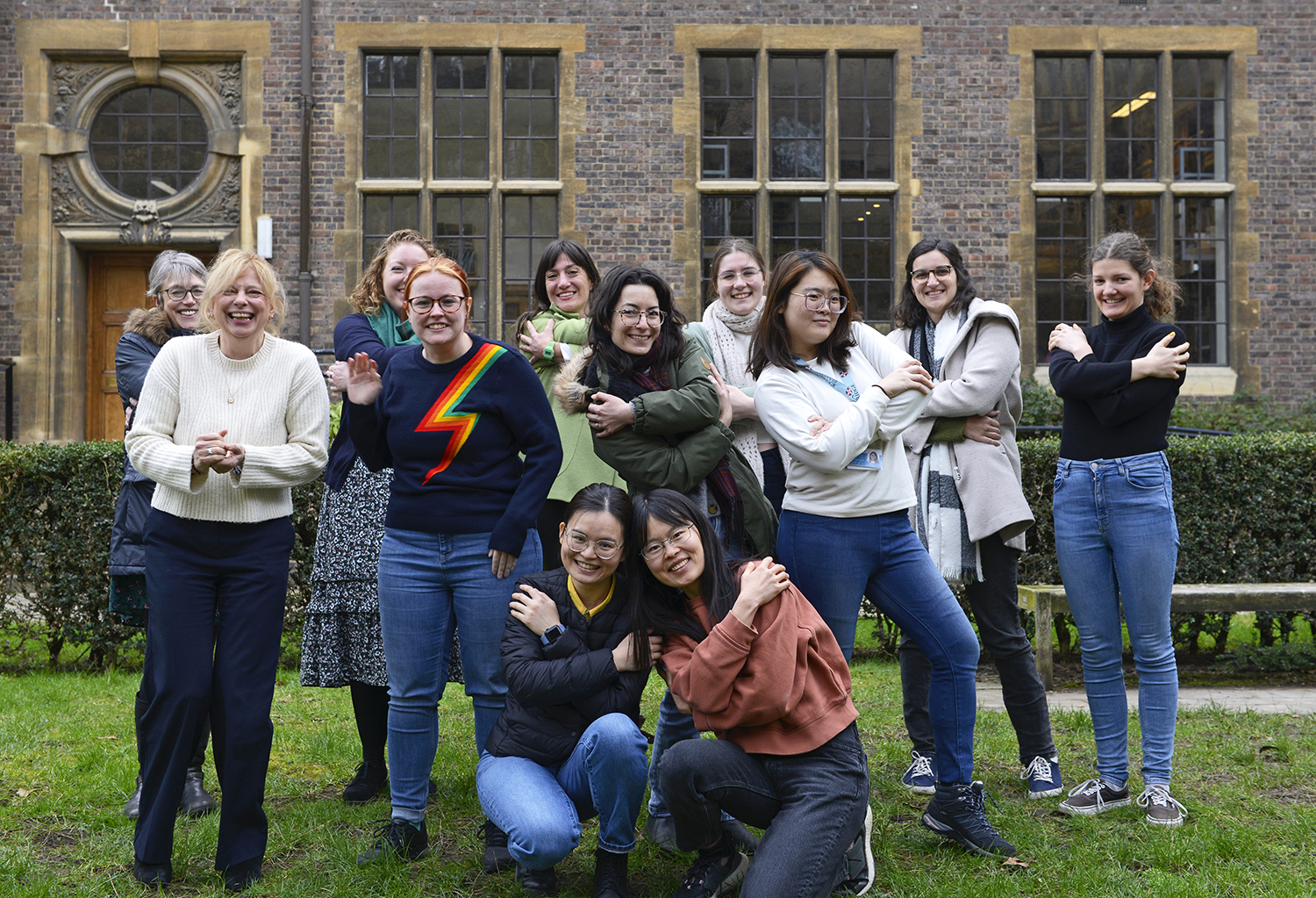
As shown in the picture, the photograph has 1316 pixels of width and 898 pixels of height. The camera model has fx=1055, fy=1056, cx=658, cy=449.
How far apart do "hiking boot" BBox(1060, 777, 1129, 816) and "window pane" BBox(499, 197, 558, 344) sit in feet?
29.1

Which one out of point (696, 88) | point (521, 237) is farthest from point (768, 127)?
point (521, 237)

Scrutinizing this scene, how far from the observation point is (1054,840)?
11.4ft

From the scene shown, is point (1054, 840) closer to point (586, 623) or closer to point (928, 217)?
point (586, 623)

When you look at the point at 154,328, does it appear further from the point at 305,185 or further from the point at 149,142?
the point at 149,142

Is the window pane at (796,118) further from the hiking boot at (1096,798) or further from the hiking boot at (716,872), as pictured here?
the hiking boot at (716,872)

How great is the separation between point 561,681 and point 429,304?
122 cm

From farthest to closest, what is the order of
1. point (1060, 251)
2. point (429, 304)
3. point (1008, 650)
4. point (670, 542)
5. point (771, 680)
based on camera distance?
point (1060, 251)
point (1008, 650)
point (429, 304)
point (670, 542)
point (771, 680)

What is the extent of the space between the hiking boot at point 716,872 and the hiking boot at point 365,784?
1.47 meters

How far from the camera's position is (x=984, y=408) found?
3848 mm

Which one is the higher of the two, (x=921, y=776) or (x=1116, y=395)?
(x=1116, y=395)

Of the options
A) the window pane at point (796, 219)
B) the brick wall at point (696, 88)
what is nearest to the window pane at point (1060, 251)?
the brick wall at point (696, 88)

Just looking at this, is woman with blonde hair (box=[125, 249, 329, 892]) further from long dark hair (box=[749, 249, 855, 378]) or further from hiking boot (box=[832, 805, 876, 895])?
hiking boot (box=[832, 805, 876, 895])

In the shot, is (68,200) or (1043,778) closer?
(1043,778)

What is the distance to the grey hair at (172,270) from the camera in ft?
12.6
